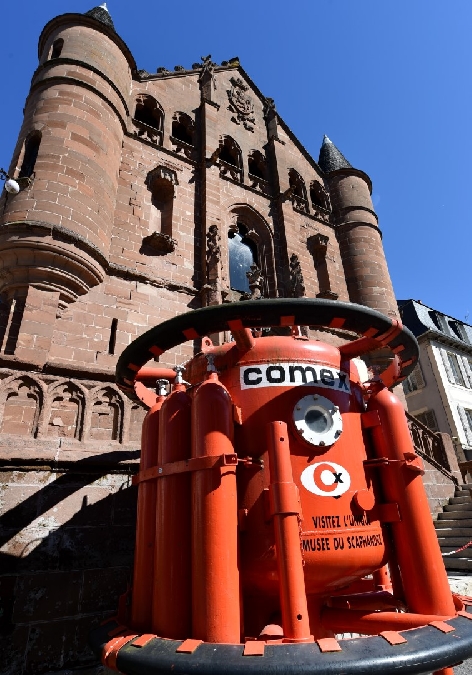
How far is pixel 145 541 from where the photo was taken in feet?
9.68

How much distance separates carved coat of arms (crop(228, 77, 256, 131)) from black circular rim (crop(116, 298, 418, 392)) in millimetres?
14286

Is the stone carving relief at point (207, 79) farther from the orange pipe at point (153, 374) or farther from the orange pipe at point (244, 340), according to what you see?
the orange pipe at point (244, 340)

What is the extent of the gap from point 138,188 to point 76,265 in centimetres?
406

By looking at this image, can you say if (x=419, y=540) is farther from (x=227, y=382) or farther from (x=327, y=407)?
(x=227, y=382)

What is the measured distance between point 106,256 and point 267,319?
643 cm

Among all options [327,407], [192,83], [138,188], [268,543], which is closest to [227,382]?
[327,407]

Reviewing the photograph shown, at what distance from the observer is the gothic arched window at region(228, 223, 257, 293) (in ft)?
40.7

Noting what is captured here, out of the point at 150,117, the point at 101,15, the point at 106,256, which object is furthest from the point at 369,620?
the point at 101,15

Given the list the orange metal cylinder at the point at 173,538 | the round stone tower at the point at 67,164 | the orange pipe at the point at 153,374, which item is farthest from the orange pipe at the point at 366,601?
the round stone tower at the point at 67,164

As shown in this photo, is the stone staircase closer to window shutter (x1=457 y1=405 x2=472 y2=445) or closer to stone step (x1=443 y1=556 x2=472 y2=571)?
stone step (x1=443 y1=556 x2=472 y2=571)

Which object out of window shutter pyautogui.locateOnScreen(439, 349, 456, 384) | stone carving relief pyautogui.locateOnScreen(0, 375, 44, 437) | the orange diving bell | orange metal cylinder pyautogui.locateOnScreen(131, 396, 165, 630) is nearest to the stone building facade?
stone carving relief pyautogui.locateOnScreen(0, 375, 44, 437)

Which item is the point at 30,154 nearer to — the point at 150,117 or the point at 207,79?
the point at 150,117

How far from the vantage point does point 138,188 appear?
10594 mm

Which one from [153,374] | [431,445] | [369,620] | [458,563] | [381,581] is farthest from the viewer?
[431,445]
